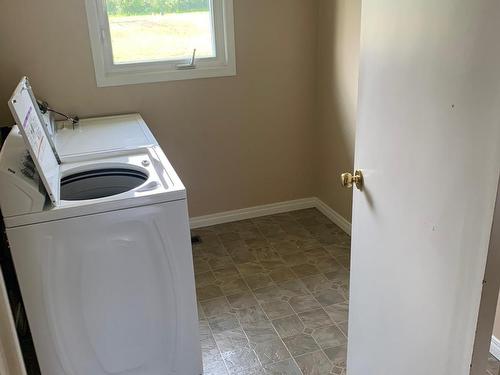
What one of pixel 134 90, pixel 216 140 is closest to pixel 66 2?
pixel 134 90

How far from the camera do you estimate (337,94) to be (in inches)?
119

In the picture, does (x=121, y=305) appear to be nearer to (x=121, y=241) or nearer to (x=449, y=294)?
(x=121, y=241)

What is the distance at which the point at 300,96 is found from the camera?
324cm

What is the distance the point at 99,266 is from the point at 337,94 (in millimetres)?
1896

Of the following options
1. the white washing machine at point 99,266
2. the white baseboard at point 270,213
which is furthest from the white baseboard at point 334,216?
the white washing machine at point 99,266

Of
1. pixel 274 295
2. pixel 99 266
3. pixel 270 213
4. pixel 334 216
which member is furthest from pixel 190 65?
pixel 99 266

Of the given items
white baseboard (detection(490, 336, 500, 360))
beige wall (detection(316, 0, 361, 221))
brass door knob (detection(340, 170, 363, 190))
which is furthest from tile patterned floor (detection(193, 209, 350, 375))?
brass door knob (detection(340, 170, 363, 190))

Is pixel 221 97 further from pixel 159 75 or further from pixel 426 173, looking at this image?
pixel 426 173

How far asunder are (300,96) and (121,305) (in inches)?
77.4

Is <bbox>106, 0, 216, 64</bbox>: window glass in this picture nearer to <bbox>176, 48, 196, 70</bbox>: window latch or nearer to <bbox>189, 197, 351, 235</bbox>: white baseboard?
<bbox>176, 48, 196, 70</bbox>: window latch

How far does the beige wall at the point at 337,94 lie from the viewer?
2.79 metres

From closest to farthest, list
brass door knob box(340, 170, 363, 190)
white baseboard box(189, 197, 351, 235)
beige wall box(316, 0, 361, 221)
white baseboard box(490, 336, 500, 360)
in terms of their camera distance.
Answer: brass door knob box(340, 170, 363, 190) → white baseboard box(490, 336, 500, 360) → beige wall box(316, 0, 361, 221) → white baseboard box(189, 197, 351, 235)

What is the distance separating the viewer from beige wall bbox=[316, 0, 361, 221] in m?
2.79

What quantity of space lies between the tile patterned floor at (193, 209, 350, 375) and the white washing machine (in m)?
0.30
